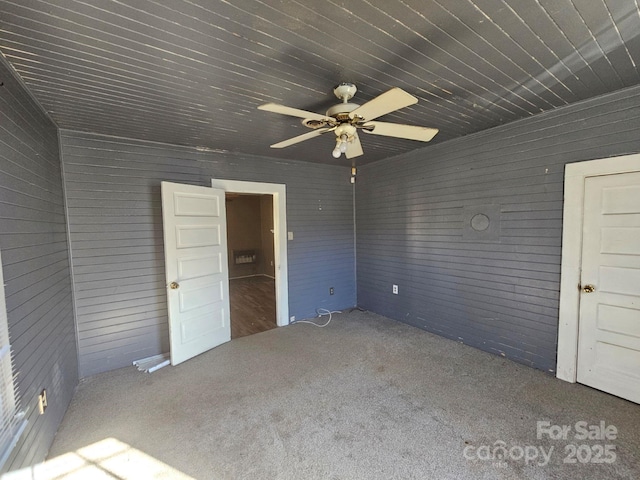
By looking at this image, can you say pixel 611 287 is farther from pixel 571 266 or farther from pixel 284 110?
pixel 284 110

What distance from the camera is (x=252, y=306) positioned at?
203 inches

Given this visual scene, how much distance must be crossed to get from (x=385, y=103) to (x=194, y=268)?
8.59 feet

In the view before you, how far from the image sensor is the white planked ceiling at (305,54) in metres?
1.30

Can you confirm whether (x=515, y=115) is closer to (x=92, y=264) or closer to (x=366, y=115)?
(x=366, y=115)

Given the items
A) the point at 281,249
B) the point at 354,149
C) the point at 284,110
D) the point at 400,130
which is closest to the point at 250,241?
the point at 281,249

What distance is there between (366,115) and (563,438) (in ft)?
8.10

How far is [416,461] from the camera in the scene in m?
1.76

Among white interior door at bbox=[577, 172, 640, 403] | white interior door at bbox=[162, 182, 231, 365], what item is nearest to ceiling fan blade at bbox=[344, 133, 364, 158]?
white interior door at bbox=[162, 182, 231, 365]

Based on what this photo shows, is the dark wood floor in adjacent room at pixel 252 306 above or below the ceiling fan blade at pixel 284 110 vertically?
below

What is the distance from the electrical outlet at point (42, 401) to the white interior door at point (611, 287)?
13.2 feet

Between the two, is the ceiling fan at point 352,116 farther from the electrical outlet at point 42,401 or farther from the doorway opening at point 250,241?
the doorway opening at point 250,241

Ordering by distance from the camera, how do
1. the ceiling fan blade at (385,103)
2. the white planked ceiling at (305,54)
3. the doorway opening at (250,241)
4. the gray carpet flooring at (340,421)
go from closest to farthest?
the white planked ceiling at (305,54) < the ceiling fan blade at (385,103) < the gray carpet flooring at (340,421) < the doorway opening at (250,241)

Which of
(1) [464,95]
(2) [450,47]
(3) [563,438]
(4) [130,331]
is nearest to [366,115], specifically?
(2) [450,47]

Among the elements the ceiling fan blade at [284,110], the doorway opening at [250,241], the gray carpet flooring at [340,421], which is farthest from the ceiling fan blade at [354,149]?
the doorway opening at [250,241]
